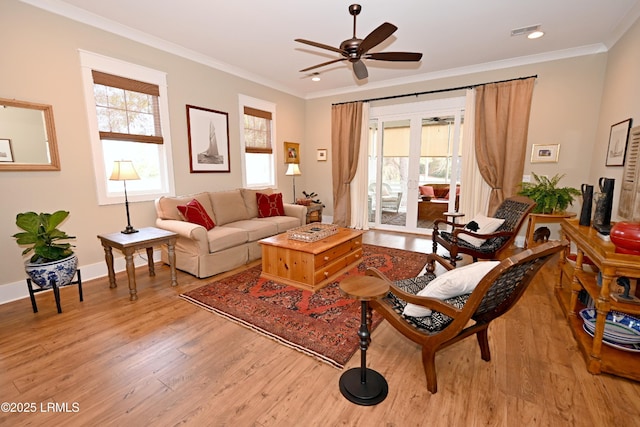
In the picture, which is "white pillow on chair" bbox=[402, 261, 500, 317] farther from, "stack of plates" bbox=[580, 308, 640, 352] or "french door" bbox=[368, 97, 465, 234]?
"french door" bbox=[368, 97, 465, 234]

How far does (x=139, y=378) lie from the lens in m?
1.79

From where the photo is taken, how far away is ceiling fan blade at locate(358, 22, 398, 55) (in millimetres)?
2240

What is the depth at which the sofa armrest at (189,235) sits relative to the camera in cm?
320

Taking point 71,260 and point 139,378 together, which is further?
point 71,260

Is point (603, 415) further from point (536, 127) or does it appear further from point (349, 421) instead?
point (536, 127)

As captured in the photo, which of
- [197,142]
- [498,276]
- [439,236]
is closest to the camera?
[498,276]

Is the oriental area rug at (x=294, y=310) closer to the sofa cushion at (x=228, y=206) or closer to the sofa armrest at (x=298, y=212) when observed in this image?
the sofa cushion at (x=228, y=206)

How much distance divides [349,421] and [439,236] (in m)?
2.63

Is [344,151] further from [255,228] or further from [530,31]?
[530,31]

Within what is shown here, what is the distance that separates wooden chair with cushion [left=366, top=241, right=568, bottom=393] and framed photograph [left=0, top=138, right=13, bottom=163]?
3.54 m

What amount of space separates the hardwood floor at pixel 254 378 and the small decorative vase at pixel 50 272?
0.31m

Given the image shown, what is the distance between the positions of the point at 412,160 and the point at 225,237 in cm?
377

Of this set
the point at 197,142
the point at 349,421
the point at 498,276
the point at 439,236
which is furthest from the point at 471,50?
the point at 349,421

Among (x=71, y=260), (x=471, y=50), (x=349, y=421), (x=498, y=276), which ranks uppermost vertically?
(x=471, y=50)
